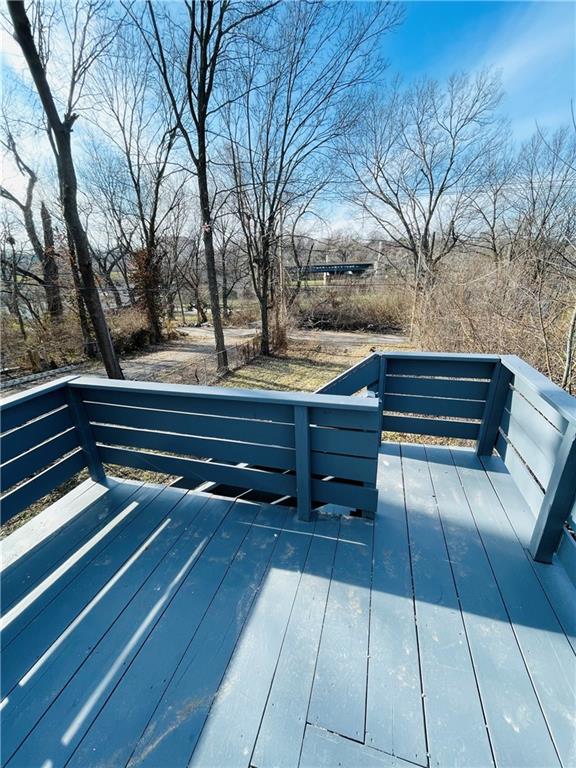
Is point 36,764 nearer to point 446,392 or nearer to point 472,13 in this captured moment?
point 446,392

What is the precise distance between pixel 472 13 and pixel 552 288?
3524 mm

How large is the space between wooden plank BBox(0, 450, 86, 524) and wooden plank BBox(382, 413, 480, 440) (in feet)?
7.29

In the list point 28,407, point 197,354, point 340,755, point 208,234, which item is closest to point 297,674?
point 340,755

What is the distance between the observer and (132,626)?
1.27m

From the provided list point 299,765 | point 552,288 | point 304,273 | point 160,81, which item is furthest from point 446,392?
point 304,273

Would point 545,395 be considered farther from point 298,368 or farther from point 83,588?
point 298,368

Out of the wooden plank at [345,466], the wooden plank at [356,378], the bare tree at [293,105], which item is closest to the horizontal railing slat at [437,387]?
the wooden plank at [356,378]

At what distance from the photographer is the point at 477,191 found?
11.7 meters

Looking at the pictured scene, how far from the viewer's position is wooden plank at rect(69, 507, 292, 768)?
0.94 m

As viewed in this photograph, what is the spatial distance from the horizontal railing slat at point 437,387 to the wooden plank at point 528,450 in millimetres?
227

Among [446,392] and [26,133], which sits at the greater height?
[26,133]

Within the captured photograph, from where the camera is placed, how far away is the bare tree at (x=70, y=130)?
12.7ft

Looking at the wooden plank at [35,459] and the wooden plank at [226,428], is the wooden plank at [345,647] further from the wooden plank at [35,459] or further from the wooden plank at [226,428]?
the wooden plank at [35,459]

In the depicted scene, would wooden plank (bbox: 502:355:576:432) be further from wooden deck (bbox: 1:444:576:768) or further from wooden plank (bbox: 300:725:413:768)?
wooden plank (bbox: 300:725:413:768)
